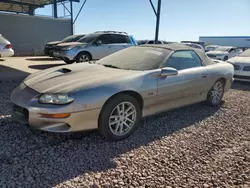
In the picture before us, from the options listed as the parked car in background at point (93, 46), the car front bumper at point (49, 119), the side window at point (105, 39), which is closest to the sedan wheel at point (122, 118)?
the car front bumper at point (49, 119)

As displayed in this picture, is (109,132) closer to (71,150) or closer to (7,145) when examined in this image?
(71,150)

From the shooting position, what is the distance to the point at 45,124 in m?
2.90

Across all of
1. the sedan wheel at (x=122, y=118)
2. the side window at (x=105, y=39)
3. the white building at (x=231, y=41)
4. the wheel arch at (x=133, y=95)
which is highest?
the white building at (x=231, y=41)

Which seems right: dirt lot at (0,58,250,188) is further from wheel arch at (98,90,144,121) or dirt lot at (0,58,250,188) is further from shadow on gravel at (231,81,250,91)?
shadow on gravel at (231,81,250,91)

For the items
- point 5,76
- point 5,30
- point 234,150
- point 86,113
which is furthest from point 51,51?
point 234,150

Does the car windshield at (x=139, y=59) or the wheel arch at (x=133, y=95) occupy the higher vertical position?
the car windshield at (x=139, y=59)

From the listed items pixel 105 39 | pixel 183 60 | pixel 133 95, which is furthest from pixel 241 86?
pixel 105 39

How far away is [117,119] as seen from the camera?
10.7 feet

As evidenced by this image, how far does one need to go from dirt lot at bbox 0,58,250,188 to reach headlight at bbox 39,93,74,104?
24.0 inches

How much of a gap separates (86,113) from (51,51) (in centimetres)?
919

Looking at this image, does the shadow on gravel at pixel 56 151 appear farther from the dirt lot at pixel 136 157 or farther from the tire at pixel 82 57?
the tire at pixel 82 57

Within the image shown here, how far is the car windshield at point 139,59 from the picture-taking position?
3.84 metres

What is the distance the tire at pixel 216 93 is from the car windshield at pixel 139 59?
4.97ft

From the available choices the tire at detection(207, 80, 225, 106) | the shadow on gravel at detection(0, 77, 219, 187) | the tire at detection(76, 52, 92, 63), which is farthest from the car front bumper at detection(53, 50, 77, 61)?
the tire at detection(207, 80, 225, 106)
